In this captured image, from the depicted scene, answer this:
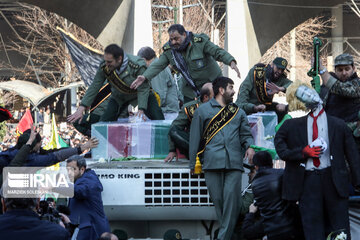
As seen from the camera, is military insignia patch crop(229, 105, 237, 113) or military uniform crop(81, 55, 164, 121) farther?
military uniform crop(81, 55, 164, 121)

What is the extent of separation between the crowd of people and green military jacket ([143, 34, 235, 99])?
0.05ft

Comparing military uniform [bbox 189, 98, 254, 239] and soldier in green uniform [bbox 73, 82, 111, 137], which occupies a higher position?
soldier in green uniform [bbox 73, 82, 111, 137]

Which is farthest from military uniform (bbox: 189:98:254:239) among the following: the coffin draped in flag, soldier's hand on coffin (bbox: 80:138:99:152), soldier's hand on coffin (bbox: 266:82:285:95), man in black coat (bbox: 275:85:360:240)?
the coffin draped in flag

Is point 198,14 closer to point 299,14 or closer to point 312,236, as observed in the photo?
point 299,14

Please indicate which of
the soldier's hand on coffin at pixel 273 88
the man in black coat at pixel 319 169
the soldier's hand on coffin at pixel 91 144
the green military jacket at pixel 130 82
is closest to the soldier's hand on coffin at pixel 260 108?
the soldier's hand on coffin at pixel 273 88

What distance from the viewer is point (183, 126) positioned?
34.1ft

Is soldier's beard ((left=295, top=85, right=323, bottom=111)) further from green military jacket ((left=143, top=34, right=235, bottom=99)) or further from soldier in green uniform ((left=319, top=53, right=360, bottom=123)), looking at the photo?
green military jacket ((left=143, top=34, right=235, bottom=99))

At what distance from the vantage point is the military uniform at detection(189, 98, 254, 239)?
895cm

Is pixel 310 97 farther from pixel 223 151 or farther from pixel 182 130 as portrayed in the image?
pixel 182 130

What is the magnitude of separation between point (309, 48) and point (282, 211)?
4513 centimetres

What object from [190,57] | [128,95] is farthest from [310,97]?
[128,95]

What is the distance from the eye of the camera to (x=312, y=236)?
7.72 metres

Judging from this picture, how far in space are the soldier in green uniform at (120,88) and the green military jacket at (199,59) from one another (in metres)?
0.30

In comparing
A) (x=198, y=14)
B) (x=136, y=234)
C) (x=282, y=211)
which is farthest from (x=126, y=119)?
(x=198, y=14)
